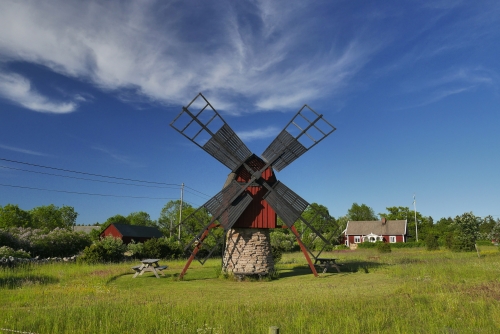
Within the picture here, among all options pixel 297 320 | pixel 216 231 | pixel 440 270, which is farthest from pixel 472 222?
pixel 297 320

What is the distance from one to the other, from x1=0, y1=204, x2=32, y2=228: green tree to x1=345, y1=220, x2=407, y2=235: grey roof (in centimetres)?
5798

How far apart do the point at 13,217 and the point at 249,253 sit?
62.5 m

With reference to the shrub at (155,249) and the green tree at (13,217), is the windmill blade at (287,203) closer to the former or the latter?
the shrub at (155,249)

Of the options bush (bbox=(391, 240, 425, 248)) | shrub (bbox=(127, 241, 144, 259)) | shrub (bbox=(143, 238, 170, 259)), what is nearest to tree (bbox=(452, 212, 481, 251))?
bush (bbox=(391, 240, 425, 248))

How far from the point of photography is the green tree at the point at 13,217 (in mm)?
63688

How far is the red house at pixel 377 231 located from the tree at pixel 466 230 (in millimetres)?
29226

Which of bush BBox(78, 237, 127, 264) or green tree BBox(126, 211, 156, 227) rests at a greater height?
green tree BBox(126, 211, 156, 227)

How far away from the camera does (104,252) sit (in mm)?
26359

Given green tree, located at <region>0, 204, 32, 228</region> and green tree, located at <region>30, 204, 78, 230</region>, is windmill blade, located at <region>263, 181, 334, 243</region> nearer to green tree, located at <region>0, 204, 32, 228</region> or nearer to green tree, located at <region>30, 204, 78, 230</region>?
green tree, located at <region>0, 204, 32, 228</region>

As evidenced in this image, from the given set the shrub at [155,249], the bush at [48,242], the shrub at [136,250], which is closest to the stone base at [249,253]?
the shrub at [155,249]

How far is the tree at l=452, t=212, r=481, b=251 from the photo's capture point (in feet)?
113

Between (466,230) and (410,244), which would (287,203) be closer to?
(466,230)

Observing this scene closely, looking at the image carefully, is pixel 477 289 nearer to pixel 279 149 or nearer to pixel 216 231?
pixel 279 149

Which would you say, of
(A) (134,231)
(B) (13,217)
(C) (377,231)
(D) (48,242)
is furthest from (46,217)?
(C) (377,231)
